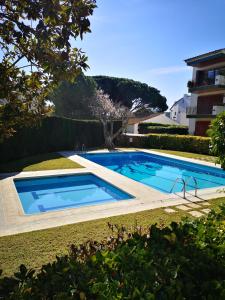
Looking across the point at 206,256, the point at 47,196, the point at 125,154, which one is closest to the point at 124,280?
the point at 206,256

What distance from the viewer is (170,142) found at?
26.2 meters

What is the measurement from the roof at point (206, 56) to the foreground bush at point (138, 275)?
1081 inches

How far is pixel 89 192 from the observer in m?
12.7

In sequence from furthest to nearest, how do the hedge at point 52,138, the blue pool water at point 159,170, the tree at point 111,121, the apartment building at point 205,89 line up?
the apartment building at point 205,89 → the tree at point 111,121 → the hedge at point 52,138 → the blue pool water at point 159,170

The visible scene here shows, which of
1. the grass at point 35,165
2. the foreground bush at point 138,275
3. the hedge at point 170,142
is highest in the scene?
the hedge at point 170,142

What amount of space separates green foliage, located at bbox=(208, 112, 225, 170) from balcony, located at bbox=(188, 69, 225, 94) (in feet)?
67.4

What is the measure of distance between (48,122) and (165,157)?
9.86 metres

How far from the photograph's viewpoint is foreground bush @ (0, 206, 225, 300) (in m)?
2.09

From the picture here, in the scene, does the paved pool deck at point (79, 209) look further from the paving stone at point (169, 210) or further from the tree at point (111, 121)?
the tree at point (111, 121)

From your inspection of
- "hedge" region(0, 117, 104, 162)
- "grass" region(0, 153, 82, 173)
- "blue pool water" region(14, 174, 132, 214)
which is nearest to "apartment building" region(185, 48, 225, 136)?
"hedge" region(0, 117, 104, 162)

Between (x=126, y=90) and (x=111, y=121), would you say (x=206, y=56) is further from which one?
(x=126, y=90)

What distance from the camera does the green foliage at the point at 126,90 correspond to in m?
53.1

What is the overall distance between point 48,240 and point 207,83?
89.5 ft

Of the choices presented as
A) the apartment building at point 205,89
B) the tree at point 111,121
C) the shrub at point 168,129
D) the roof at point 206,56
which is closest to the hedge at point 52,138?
the tree at point 111,121
